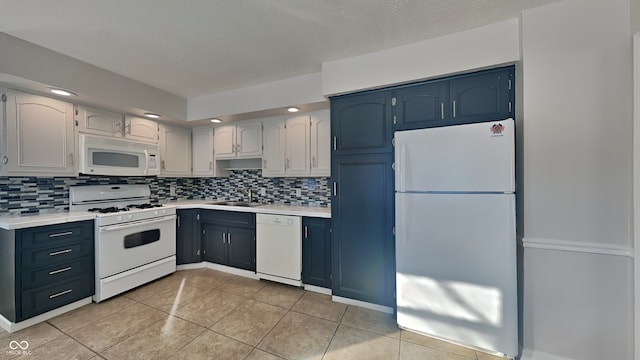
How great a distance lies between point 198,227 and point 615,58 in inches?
163

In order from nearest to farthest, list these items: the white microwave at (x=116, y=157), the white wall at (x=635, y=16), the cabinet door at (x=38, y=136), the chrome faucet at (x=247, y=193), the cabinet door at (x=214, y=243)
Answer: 1. the white wall at (x=635, y=16)
2. the cabinet door at (x=38, y=136)
3. the white microwave at (x=116, y=157)
4. the cabinet door at (x=214, y=243)
5. the chrome faucet at (x=247, y=193)

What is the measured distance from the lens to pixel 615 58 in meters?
1.44

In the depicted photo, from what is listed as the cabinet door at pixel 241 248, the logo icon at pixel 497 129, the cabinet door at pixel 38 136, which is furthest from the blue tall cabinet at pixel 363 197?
the cabinet door at pixel 38 136

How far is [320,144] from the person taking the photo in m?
2.88

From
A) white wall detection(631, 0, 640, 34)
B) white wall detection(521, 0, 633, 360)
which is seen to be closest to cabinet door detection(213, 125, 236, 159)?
white wall detection(521, 0, 633, 360)

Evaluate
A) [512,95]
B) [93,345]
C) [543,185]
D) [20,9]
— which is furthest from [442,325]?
[20,9]

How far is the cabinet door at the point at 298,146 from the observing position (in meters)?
2.95

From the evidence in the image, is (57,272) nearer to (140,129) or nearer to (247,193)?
(140,129)

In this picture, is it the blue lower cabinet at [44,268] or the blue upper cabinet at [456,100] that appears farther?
Answer: the blue lower cabinet at [44,268]

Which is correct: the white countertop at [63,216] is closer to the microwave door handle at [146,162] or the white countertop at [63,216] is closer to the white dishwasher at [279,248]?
the white dishwasher at [279,248]

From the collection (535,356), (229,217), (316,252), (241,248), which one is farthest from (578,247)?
(229,217)

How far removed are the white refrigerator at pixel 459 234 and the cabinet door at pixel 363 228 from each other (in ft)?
0.82

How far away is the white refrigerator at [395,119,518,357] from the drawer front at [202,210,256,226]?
1.81 meters

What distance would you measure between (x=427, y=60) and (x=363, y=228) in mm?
1523
